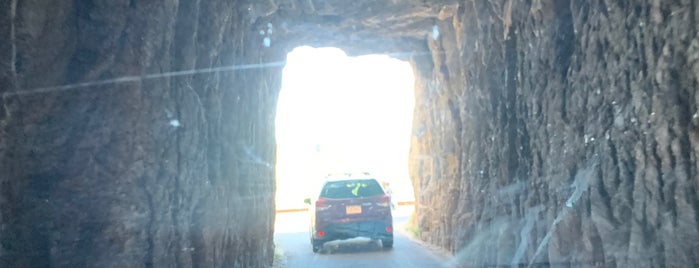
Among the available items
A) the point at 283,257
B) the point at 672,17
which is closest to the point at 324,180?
the point at 283,257

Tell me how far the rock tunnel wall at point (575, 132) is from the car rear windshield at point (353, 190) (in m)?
2.41

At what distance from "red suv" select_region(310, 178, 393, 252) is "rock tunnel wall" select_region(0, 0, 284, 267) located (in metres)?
7.19

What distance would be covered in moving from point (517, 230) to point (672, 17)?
5639 mm

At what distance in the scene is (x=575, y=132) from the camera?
890 centimetres

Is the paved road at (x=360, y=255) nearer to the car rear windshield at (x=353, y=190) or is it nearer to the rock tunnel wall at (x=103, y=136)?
the car rear windshield at (x=353, y=190)

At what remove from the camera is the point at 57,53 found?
7.52m

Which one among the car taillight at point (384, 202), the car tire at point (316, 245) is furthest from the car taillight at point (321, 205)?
the car taillight at point (384, 202)

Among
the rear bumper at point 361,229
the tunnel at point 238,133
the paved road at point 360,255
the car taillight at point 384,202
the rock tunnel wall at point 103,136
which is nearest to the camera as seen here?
the tunnel at point 238,133

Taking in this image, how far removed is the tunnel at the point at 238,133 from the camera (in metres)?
6.66

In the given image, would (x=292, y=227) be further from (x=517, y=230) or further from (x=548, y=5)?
(x=548, y=5)

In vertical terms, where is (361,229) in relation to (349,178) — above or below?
below

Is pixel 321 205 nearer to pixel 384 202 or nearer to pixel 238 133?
pixel 384 202

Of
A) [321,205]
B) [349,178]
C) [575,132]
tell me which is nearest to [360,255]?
[321,205]

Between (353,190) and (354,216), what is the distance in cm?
71
